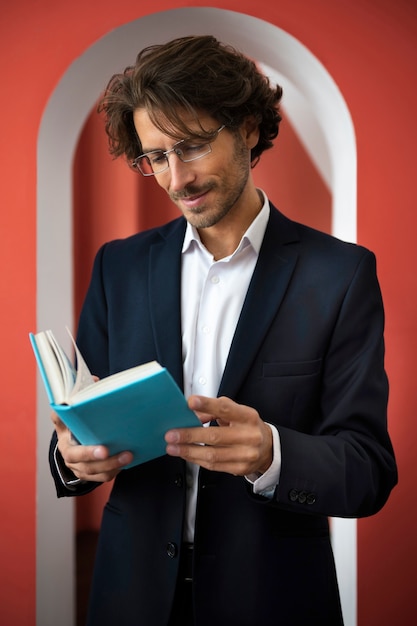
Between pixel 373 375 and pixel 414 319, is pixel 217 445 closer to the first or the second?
pixel 373 375

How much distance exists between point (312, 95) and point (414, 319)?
3.26ft

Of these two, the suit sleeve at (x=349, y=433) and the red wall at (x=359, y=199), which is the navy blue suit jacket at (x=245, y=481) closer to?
the suit sleeve at (x=349, y=433)

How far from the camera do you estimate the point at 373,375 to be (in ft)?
4.84

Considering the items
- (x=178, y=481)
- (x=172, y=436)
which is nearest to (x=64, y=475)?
(x=178, y=481)

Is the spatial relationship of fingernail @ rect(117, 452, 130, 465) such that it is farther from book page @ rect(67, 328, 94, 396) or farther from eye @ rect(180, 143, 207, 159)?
eye @ rect(180, 143, 207, 159)

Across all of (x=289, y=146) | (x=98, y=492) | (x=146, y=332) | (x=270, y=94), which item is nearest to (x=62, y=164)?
(x=270, y=94)

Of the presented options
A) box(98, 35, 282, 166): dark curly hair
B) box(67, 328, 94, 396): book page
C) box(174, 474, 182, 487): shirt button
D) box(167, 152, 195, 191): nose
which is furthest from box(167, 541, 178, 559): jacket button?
box(98, 35, 282, 166): dark curly hair

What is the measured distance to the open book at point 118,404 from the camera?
1032 millimetres

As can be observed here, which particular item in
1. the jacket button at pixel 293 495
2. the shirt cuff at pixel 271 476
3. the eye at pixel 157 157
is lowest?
the jacket button at pixel 293 495

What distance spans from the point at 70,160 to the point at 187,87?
1.18 meters

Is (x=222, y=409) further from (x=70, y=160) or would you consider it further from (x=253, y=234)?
(x=70, y=160)

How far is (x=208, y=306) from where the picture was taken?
5.38ft

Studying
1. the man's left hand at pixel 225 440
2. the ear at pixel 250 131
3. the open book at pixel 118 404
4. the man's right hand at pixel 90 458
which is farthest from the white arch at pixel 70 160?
the man's left hand at pixel 225 440

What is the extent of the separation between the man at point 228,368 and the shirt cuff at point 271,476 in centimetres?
2
